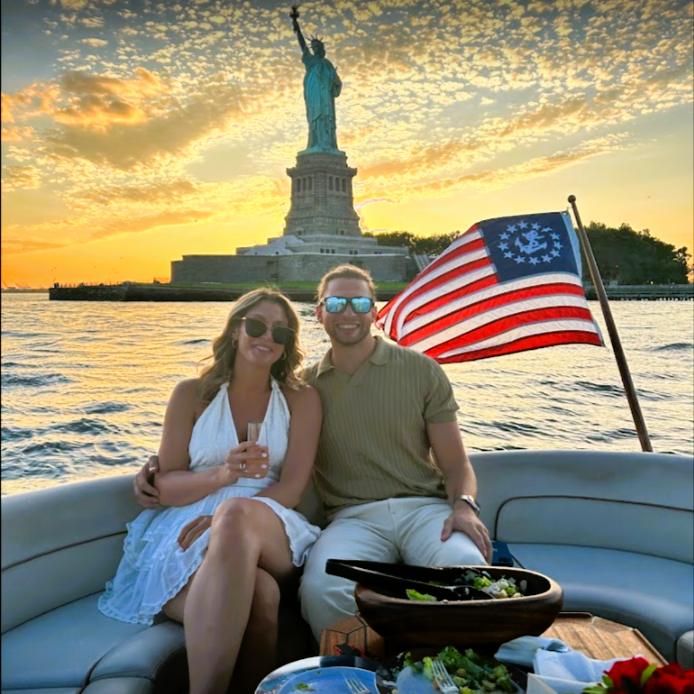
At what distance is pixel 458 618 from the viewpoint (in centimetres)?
129

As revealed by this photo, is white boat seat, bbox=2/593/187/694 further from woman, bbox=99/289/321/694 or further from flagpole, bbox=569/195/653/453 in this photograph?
flagpole, bbox=569/195/653/453

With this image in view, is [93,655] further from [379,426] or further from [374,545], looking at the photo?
[379,426]

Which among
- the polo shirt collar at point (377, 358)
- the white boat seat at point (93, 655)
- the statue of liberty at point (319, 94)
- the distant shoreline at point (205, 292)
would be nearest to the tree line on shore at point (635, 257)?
the distant shoreline at point (205, 292)

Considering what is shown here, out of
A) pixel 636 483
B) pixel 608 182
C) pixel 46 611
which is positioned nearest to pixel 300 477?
pixel 46 611

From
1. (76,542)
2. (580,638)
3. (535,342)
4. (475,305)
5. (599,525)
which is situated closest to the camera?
(580,638)

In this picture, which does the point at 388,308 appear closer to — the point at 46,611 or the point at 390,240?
the point at 46,611

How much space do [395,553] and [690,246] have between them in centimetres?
5154

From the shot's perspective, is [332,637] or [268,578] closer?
[332,637]

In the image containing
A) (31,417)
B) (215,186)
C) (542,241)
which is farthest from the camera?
(215,186)

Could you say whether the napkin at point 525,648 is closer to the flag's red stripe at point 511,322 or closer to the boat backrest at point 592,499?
the boat backrest at point 592,499

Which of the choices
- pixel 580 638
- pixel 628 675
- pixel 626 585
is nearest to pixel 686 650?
pixel 626 585

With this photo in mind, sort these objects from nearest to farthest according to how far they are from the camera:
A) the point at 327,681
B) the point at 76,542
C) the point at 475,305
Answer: the point at 327,681
the point at 76,542
the point at 475,305

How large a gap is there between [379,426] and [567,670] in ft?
3.55

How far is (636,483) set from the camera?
2.56 meters
